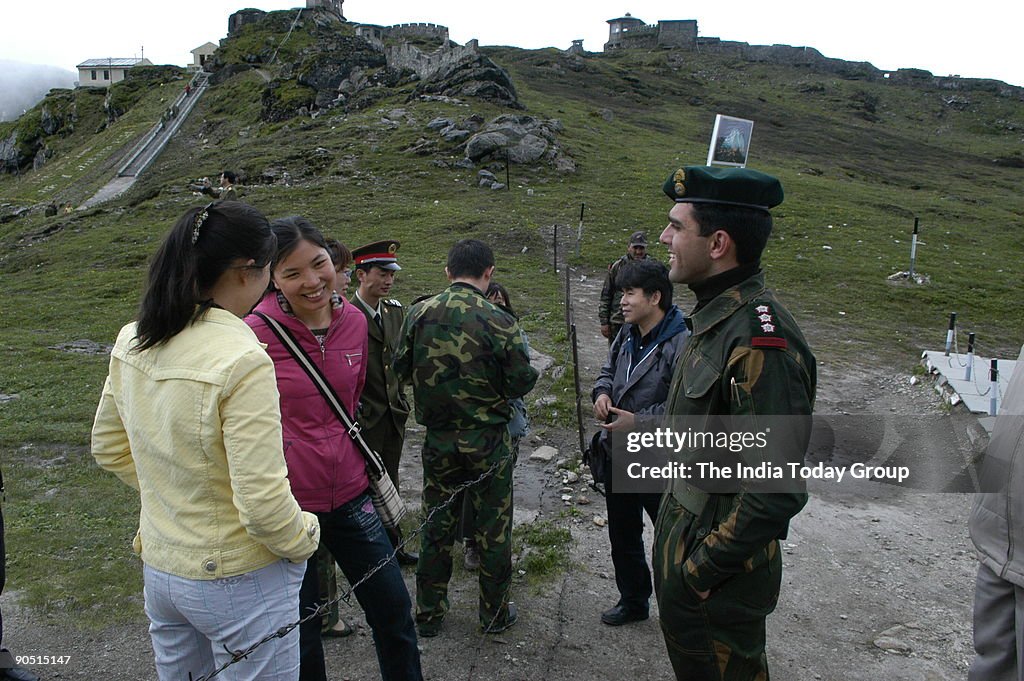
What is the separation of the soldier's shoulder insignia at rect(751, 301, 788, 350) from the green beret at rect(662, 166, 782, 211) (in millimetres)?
379

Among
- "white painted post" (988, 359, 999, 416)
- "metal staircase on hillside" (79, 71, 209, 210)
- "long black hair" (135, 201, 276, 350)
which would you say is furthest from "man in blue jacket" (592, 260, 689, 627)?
"metal staircase on hillside" (79, 71, 209, 210)

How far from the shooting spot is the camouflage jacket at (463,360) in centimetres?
353

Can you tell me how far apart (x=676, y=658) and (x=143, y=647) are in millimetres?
2882

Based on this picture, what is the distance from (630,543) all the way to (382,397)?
1675 millimetres

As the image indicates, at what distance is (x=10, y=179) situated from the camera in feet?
159

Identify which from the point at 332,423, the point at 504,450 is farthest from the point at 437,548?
the point at 332,423

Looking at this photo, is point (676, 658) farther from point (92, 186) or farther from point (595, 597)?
point (92, 186)

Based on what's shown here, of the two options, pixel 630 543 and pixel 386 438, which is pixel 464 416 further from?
pixel 630 543

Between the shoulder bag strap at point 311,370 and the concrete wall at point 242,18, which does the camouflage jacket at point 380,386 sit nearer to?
the shoulder bag strap at point 311,370

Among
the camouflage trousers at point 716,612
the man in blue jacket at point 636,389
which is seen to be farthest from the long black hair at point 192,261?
the man in blue jacket at point 636,389

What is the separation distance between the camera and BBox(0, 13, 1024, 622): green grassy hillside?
643 centimetres

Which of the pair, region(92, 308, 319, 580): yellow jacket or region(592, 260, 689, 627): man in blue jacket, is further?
region(592, 260, 689, 627): man in blue jacket

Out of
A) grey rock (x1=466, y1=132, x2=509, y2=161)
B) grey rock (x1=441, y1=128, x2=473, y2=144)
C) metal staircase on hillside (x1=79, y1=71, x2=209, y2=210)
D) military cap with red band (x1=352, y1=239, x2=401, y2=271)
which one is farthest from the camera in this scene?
metal staircase on hillside (x1=79, y1=71, x2=209, y2=210)

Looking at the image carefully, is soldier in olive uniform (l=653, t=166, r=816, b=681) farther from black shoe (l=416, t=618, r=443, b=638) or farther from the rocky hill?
the rocky hill
